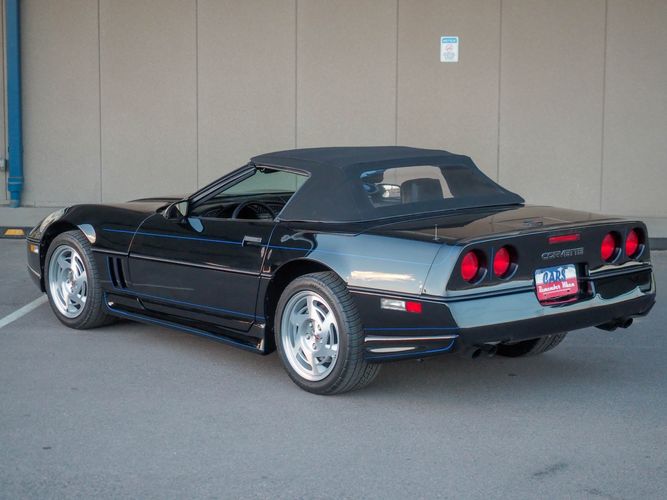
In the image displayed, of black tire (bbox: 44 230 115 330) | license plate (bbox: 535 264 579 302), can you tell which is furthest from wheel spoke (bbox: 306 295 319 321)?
black tire (bbox: 44 230 115 330)

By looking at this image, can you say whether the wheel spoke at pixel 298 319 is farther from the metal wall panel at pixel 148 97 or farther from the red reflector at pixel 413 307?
the metal wall panel at pixel 148 97

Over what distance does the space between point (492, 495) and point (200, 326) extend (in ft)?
8.51

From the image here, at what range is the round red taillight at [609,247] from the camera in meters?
5.55

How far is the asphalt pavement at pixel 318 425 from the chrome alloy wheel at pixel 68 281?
36 cm

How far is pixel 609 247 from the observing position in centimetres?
560

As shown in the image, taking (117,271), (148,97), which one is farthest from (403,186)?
(148,97)

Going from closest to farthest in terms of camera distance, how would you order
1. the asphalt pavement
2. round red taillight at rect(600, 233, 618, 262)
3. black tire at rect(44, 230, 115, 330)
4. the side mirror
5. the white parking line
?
the asphalt pavement, round red taillight at rect(600, 233, 618, 262), the side mirror, black tire at rect(44, 230, 115, 330), the white parking line

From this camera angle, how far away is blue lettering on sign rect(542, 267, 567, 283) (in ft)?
17.1

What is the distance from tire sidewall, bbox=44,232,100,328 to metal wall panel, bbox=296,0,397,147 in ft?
21.3

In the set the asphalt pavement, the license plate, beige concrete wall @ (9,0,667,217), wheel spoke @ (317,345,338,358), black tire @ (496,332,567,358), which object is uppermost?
beige concrete wall @ (9,0,667,217)

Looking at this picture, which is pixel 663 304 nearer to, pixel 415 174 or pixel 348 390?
pixel 415 174

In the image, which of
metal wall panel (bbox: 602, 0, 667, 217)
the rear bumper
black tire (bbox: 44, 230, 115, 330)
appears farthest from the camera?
metal wall panel (bbox: 602, 0, 667, 217)

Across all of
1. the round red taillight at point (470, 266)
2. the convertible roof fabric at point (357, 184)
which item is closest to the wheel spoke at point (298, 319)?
the convertible roof fabric at point (357, 184)

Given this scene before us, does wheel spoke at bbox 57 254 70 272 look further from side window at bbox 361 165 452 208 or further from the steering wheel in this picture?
side window at bbox 361 165 452 208
